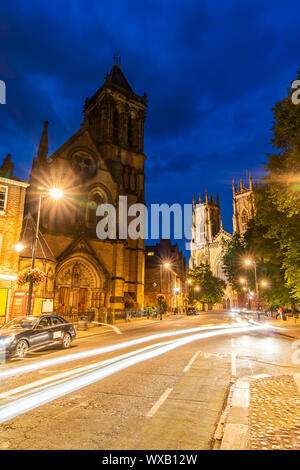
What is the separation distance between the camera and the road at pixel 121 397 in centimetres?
387

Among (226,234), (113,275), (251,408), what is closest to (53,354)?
(251,408)

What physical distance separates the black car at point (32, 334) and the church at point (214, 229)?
86.9 m

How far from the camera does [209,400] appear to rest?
548 centimetres

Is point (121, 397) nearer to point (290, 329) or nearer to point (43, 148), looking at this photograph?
point (290, 329)

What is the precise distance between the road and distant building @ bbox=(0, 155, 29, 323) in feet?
38.4

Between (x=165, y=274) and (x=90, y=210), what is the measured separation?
28.4m

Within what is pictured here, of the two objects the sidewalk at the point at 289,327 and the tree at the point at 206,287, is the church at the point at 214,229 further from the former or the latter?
the sidewalk at the point at 289,327

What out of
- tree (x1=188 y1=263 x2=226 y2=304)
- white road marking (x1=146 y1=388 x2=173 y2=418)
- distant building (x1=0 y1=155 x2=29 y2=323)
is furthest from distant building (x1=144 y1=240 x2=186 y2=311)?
white road marking (x1=146 y1=388 x2=173 y2=418)

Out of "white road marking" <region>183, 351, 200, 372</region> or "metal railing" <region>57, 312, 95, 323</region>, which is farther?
"metal railing" <region>57, 312, 95, 323</region>

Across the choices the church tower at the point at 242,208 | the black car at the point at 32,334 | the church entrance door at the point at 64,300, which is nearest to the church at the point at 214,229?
the church tower at the point at 242,208

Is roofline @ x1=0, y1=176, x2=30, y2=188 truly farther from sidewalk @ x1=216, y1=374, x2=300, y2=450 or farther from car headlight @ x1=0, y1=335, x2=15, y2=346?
sidewalk @ x1=216, y1=374, x2=300, y2=450

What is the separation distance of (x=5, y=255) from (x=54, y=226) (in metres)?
9.14

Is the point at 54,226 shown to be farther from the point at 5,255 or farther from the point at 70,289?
the point at 5,255

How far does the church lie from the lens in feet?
329
